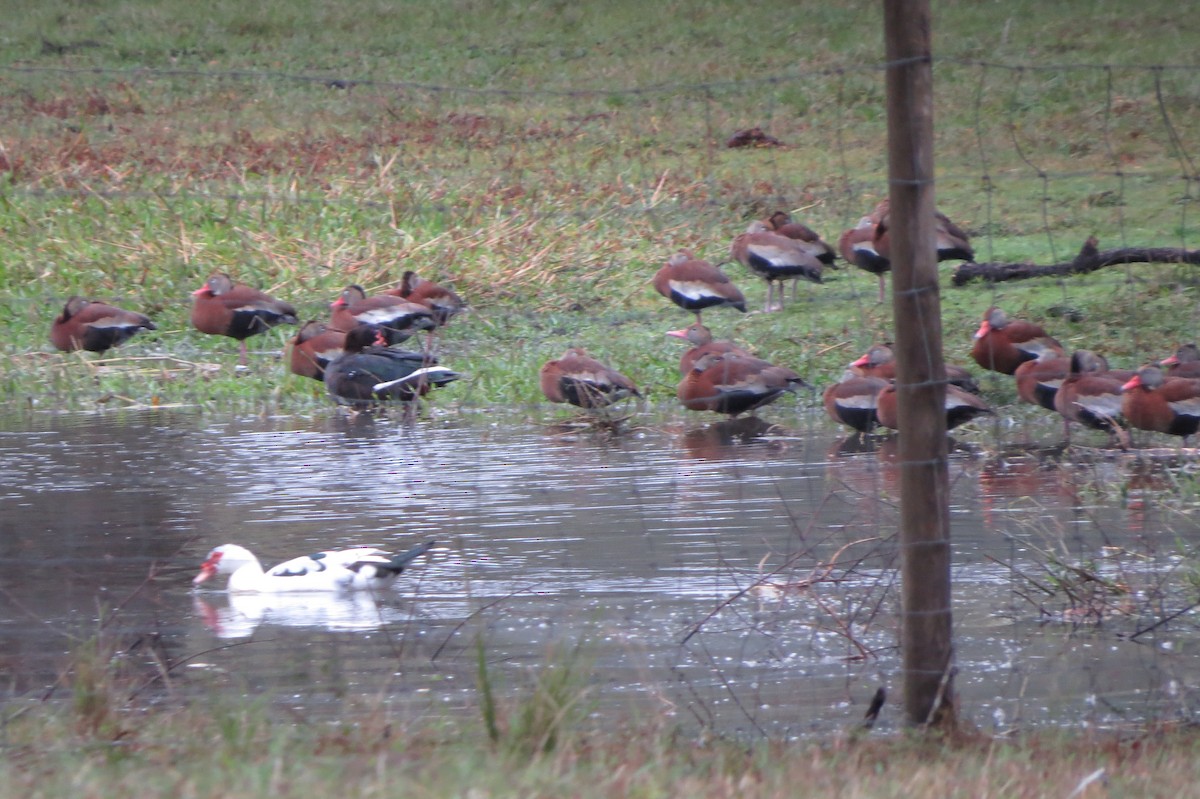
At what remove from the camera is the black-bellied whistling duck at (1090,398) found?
8.31m

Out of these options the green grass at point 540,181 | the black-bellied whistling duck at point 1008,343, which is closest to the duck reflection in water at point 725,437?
the green grass at point 540,181

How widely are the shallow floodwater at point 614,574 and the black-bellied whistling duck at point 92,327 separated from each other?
99.9 inches

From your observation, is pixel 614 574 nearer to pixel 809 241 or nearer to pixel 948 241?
pixel 948 241

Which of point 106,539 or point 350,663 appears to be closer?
point 350,663

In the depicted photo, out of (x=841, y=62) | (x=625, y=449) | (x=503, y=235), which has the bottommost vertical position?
(x=625, y=449)

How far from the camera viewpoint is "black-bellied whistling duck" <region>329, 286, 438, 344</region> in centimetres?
1083

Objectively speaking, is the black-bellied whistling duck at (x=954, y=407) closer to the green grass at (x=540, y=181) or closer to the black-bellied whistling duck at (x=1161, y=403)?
the black-bellied whistling duck at (x=1161, y=403)

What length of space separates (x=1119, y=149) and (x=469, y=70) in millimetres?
10831

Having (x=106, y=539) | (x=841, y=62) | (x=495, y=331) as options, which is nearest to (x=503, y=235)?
(x=495, y=331)

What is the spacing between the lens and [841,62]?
25.1m

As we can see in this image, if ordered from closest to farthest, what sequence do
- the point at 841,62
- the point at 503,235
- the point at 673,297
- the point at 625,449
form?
the point at 625,449, the point at 673,297, the point at 503,235, the point at 841,62

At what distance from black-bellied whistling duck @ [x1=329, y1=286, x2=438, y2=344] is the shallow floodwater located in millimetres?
1831

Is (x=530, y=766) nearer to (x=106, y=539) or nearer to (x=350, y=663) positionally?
(x=350, y=663)

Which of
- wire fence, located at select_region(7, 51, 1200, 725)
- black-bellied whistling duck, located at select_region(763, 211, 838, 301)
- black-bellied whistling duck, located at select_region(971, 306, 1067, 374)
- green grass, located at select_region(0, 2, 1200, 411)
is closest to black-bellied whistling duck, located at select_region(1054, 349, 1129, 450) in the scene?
wire fence, located at select_region(7, 51, 1200, 725)
